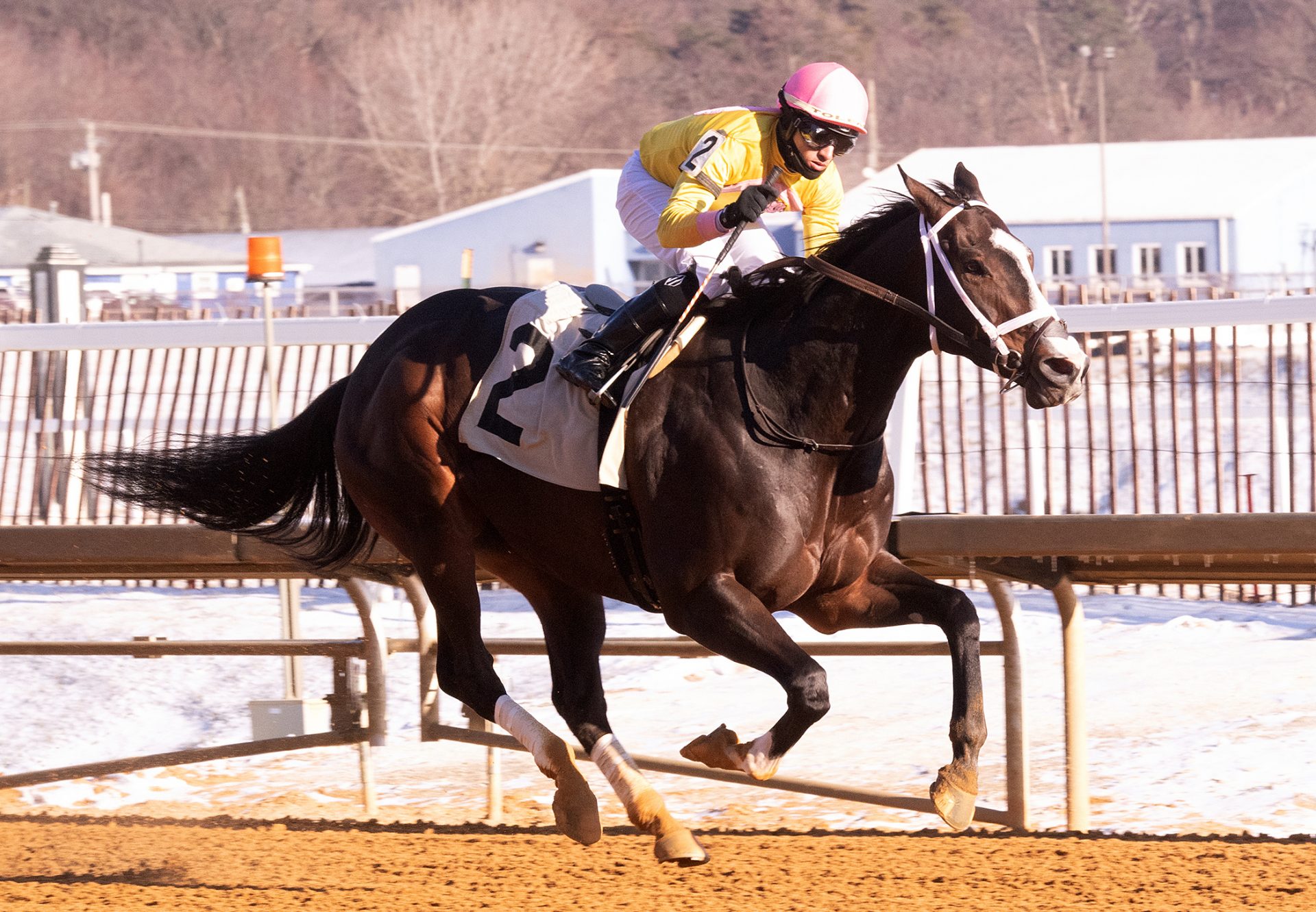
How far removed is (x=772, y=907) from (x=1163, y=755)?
215 centimetres

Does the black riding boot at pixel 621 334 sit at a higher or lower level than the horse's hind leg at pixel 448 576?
higher

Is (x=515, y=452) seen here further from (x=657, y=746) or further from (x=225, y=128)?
(x=225, y=128)

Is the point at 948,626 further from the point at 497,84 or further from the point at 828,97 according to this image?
the point at 497,84

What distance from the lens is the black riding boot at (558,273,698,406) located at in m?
3.93

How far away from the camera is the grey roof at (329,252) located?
1823 inches

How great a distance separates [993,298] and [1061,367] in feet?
0.76

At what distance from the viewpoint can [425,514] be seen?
4391mm

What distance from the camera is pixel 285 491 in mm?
4832

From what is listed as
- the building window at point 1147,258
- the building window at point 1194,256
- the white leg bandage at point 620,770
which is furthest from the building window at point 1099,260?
the white leg bandage at point 620,770

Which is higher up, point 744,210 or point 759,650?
point 744,210

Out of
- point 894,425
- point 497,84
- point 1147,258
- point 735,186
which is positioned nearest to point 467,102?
point 497,84

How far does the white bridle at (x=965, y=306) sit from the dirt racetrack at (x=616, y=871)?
1.29 m

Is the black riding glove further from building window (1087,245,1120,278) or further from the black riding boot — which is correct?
building window (1087,245,1120,278)

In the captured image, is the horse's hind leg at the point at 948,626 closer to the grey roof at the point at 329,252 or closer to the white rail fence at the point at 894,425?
the white rail fence at the point at 894,425
